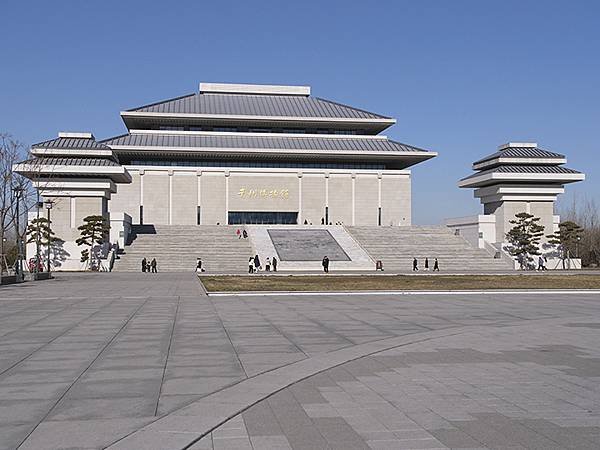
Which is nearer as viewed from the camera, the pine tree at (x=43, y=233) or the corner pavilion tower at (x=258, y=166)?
the pine tree at (x=43, y=233)

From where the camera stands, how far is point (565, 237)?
5775 cm

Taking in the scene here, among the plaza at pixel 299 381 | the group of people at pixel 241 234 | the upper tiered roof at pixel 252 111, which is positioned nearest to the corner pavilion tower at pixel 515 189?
the upper tiered roof at pixel 252 111

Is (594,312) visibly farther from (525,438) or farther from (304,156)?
(304,156)

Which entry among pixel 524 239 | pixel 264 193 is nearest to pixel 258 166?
pixel 264 193

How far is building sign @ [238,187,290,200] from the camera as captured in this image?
73375 millimetres

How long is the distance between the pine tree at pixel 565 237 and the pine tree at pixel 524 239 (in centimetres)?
135

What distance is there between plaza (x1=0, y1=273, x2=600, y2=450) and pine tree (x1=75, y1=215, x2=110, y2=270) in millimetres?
34354

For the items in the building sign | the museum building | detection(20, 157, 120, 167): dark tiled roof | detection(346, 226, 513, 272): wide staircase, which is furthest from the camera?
the building sign

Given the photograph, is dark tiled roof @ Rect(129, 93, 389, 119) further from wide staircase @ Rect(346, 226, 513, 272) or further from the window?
wide staircase @ Rect(346, 226, 513, 272)

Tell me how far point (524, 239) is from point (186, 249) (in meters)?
27.0

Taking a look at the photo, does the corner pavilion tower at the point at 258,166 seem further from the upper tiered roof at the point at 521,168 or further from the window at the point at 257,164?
the upper tiered roof at the point at 521,168

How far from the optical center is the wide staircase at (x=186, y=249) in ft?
166

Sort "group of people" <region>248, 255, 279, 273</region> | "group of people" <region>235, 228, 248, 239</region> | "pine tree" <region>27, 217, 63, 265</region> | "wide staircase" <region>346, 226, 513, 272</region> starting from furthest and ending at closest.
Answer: "group of people" <region>235, 228, 248, 239</region>, "wide staircase" <region>346, 226, 513, 272</region>, "group of people" <region>248, 255, 279, 273</region>, "pine tree" <region>27, 217, 63, 265</region>

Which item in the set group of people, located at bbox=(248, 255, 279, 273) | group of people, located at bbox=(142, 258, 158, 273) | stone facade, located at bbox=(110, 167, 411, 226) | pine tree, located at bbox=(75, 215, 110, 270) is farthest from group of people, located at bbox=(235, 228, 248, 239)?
stone facade, located at bbox=(110, 167, 411, 226)
